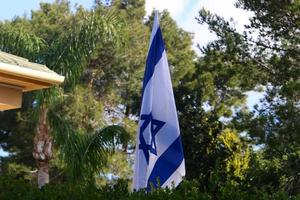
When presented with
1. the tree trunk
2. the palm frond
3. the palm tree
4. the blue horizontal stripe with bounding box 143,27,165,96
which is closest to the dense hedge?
the blue horizontal stripe with bounding box 143,27,165,96

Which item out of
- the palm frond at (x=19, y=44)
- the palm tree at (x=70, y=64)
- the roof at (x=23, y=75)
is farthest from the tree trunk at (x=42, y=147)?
the roof at (x=23, y=75)

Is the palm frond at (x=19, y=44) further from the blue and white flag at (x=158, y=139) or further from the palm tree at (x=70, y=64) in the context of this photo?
the blue and white flag at (x=158, y=139)

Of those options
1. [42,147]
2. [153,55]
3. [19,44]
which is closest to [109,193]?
[153,55]

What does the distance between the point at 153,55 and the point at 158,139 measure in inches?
40.2

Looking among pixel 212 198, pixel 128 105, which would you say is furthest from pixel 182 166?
pixel 128 105

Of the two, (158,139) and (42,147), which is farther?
(42,147)

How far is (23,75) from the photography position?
16.5ft

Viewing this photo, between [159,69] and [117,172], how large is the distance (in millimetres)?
16844

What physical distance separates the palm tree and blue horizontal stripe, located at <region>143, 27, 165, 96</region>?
194 inches

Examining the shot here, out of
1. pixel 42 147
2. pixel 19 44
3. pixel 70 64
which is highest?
pixel 19 44

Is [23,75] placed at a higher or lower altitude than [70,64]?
lower

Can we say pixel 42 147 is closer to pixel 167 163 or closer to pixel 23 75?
pixel 167 163

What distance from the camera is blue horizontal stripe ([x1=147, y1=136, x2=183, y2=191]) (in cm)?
568

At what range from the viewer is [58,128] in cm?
1159
